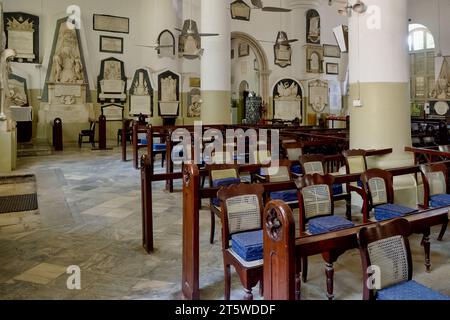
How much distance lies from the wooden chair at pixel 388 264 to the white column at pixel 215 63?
7624mm

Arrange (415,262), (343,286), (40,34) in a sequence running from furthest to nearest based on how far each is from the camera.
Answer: (40,34), (415,262), (343,286)

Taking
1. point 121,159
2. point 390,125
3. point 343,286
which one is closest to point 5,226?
point 343,286

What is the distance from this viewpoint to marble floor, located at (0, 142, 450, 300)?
9.11 ft

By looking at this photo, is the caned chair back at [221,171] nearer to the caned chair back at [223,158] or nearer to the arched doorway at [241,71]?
the caned chair back at [223,158]

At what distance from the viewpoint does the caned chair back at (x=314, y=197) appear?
300 cm

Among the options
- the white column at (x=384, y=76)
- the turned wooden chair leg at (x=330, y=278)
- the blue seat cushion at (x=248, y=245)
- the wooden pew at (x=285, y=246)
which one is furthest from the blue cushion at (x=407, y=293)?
the white column at (x=384, y=76)

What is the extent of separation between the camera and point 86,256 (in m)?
3.45

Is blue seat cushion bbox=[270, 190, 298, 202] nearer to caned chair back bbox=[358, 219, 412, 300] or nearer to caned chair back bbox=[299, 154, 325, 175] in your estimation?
caned chair back bbox=[299, 154, 325, 175]

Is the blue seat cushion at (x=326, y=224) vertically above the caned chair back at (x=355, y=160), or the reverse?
the caned chair back at (x=355, y=160)

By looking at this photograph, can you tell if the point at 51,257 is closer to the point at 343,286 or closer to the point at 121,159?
the point at 343,286

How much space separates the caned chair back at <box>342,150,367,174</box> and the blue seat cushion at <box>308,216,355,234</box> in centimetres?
174
